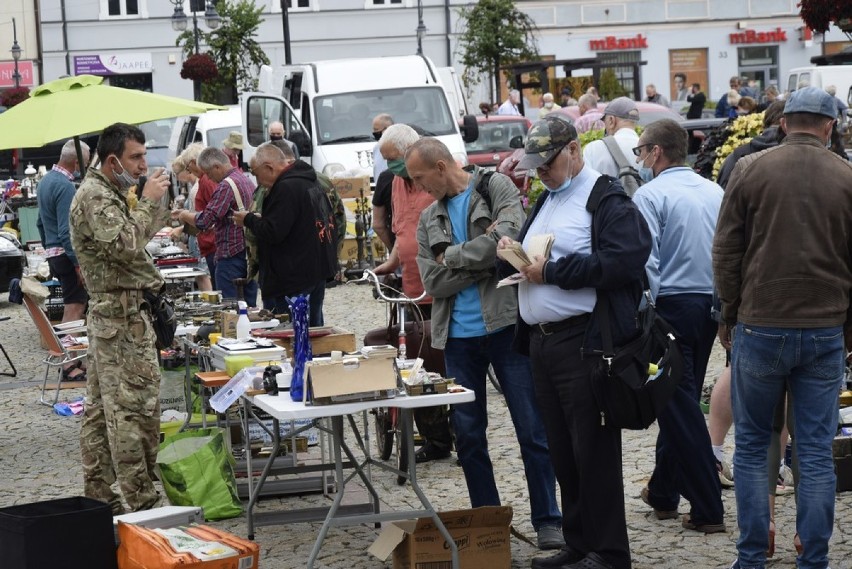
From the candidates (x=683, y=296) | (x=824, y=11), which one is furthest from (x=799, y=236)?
(x=824, y=11)

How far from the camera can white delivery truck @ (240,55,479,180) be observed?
750 inches

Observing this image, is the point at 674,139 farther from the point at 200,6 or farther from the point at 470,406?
the point at 200,6

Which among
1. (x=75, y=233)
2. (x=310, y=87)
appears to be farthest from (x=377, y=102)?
(x=75, y=233)

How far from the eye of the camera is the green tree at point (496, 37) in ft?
127

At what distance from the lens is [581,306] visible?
18.1 ft

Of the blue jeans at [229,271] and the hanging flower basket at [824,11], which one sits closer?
the blue jeans at [229,271]

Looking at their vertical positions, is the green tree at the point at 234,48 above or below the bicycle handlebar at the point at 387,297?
above

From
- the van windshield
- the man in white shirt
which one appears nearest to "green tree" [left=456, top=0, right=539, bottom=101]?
the van windshield

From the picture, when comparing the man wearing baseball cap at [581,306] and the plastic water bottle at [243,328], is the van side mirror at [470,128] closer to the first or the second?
the plastic water bottle at [243,328]

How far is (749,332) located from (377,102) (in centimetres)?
1450

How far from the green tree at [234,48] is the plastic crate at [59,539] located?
33.0m

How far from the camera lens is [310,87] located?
64.5ft

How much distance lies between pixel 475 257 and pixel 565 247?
25.3 inches

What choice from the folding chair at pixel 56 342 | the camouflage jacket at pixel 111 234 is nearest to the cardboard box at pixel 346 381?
the camouflage jacket at pixel 111 234
